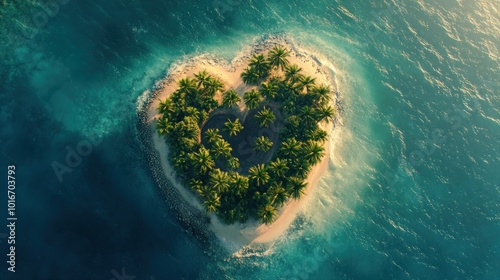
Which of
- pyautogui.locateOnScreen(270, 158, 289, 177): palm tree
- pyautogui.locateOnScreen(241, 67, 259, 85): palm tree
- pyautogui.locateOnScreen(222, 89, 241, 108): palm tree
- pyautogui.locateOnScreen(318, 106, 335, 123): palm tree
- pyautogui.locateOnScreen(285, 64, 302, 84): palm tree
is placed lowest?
pyautogui.locateOnScreen(270, 158, 289, 177): palm tree

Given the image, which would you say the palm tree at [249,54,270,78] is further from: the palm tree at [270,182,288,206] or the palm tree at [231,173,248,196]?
the palm tree at [270,182,288,206]

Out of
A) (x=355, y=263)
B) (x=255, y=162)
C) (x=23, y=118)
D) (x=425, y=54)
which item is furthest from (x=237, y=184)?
(x=425, y=54)

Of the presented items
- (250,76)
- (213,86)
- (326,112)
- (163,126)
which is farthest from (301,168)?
(163,126)

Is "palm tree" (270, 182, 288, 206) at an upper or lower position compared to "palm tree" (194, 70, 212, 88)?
lower

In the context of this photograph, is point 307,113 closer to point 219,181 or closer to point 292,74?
point 292,74

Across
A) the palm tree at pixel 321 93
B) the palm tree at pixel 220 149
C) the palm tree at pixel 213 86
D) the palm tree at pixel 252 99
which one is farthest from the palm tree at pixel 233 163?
the palm tree at pixel 321 93

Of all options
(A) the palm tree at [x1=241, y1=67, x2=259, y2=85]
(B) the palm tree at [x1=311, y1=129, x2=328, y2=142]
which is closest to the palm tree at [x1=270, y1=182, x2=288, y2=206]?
(B) the palm tree at [x1=311, y1=129, x2=328, y2=142]

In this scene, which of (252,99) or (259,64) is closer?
(252,99)

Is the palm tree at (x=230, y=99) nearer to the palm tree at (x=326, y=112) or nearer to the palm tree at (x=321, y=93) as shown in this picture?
the palm tree at (x=321, y=93)

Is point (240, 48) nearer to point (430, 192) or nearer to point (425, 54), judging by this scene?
point (425, 54)
